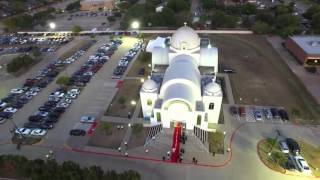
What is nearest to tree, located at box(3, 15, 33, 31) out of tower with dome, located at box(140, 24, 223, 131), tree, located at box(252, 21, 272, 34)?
tower with dome, located at box(140, 24, 223, 131)

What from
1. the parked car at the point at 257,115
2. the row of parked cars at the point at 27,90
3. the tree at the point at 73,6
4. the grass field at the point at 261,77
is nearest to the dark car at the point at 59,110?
the row of parked cars at the point at 27,90

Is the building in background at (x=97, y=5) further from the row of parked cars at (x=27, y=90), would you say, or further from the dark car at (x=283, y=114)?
the dark car at (x=283, y=114)

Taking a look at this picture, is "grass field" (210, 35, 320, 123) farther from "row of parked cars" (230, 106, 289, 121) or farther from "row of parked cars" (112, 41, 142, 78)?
"row of parked cars" (112, 41, 142, 78)

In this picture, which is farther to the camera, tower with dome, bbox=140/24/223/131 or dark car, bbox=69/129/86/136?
dark car, bbox=69/129/86/136

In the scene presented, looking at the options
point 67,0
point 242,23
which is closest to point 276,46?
point 242,23

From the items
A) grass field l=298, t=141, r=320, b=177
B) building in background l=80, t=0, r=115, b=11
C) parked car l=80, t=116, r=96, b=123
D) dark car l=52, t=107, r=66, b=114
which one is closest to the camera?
grass field l=298, t=141, r=320, b=177

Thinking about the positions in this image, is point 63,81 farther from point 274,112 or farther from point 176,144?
point 274,112

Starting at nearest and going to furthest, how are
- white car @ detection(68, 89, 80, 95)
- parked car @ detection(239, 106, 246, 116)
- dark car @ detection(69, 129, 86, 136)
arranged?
1. dark car @ detection(69, 129, 86, 136)
2. parked car @ detection(239, 106, 246, 116)
3. white car @ detection(68, 89, 80, 95)
